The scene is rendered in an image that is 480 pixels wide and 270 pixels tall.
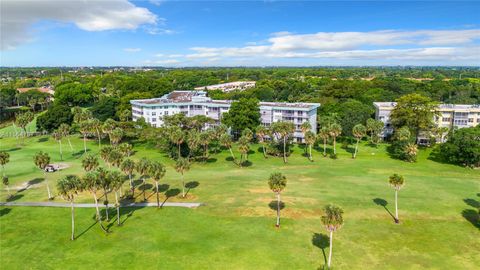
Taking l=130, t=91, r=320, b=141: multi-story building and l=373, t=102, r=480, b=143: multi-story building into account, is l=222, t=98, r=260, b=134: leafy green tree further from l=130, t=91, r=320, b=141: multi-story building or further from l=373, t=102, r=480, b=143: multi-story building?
l=373, t=102, r=480, b=143: multi-story building

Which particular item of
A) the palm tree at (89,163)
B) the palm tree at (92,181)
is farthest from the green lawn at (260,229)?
the palm tree at (89,163)

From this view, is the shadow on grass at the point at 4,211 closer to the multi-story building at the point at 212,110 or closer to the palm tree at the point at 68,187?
the palm tree at the point at 68,187

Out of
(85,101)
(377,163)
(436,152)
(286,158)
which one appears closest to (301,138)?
(286,158)

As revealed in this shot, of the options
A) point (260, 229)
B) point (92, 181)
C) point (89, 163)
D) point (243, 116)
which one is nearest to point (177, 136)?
point (89, 163)

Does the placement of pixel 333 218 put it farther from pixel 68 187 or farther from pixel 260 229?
pixel 68 187

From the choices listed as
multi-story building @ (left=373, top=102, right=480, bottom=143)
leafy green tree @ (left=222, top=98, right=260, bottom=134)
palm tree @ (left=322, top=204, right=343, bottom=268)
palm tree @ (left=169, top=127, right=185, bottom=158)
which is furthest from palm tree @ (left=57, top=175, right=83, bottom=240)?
multi-story building @ (left=373, top=102, right=480, bottom=143)
